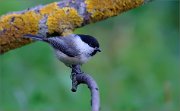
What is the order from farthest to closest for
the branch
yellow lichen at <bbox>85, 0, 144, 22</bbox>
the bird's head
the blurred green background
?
the blurred green background
the bird's head
yellow lichen at <bbox>85, 0, 144, 22</bbox>
the branch

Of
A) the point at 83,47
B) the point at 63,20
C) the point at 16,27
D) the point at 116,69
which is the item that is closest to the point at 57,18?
the point at 63,20

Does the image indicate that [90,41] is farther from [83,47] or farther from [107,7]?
[107,7]

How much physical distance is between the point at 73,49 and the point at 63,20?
0.45 metres

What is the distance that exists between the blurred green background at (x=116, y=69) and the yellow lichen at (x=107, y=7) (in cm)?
142

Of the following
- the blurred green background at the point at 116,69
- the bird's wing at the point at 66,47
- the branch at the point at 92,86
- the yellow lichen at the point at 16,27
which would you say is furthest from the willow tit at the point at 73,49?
the blurred green background at the point at 116,69

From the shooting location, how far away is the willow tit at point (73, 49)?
10.6 ft

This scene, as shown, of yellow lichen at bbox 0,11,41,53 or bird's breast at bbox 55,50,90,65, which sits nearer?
yellow lichen at bbox 0,11,41,53

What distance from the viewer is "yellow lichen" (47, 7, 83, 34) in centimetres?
294

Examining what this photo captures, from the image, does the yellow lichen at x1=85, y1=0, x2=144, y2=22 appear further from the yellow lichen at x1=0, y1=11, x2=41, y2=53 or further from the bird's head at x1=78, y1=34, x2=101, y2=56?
the yellow lichen at x1=0, y1=11, x2=41, y2=53

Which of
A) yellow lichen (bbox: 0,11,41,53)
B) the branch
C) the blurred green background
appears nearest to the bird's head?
yellow lichen (bbox: 0,11,41,53)

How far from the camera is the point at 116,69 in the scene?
5277mm

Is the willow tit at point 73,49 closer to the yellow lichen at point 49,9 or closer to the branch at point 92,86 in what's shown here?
the yellow lichen at point 49,9

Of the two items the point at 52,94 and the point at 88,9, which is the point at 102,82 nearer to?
the point at 52,94

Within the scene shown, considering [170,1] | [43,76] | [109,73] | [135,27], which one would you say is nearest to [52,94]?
[43,76]
